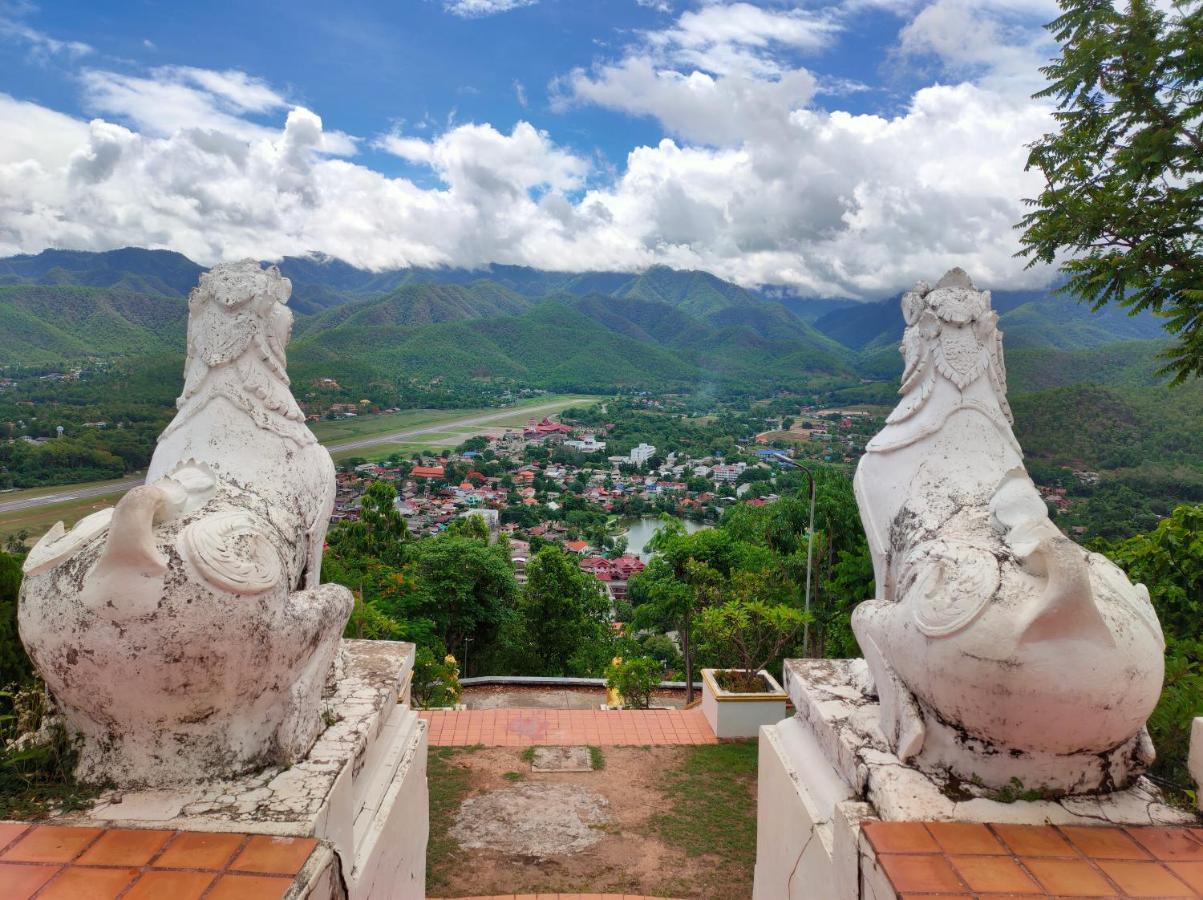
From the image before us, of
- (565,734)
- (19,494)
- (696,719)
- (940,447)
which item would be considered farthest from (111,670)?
(19,494)

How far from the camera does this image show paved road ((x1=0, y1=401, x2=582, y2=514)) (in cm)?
1267

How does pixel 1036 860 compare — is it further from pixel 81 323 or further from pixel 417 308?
pixel 417 308

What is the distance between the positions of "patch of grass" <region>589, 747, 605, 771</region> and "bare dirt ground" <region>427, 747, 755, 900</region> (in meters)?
0.05

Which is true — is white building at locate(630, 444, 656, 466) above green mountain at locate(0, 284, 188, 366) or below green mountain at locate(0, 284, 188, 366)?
below

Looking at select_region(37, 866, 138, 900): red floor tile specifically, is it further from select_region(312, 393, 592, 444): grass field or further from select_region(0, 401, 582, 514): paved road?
select_region(312, 393, 592, 444): grass field

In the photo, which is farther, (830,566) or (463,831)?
(830,566)

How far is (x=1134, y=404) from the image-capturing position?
1825 cm

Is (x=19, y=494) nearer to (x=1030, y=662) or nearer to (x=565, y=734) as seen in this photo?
(x=565, y=734)

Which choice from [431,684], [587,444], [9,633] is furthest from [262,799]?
[587,444]

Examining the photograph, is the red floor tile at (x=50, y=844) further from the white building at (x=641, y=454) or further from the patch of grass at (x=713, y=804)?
the white building at (x=641, y=454)

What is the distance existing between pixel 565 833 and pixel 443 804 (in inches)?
44.5

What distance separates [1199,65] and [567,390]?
7881cm

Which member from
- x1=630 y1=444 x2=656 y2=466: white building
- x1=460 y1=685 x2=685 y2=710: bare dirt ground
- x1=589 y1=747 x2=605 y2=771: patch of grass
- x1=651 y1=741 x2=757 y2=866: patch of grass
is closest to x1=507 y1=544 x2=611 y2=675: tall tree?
x1=460 y1=685 x2=685 y2=710: bare dirt ground

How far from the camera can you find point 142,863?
2467mm
